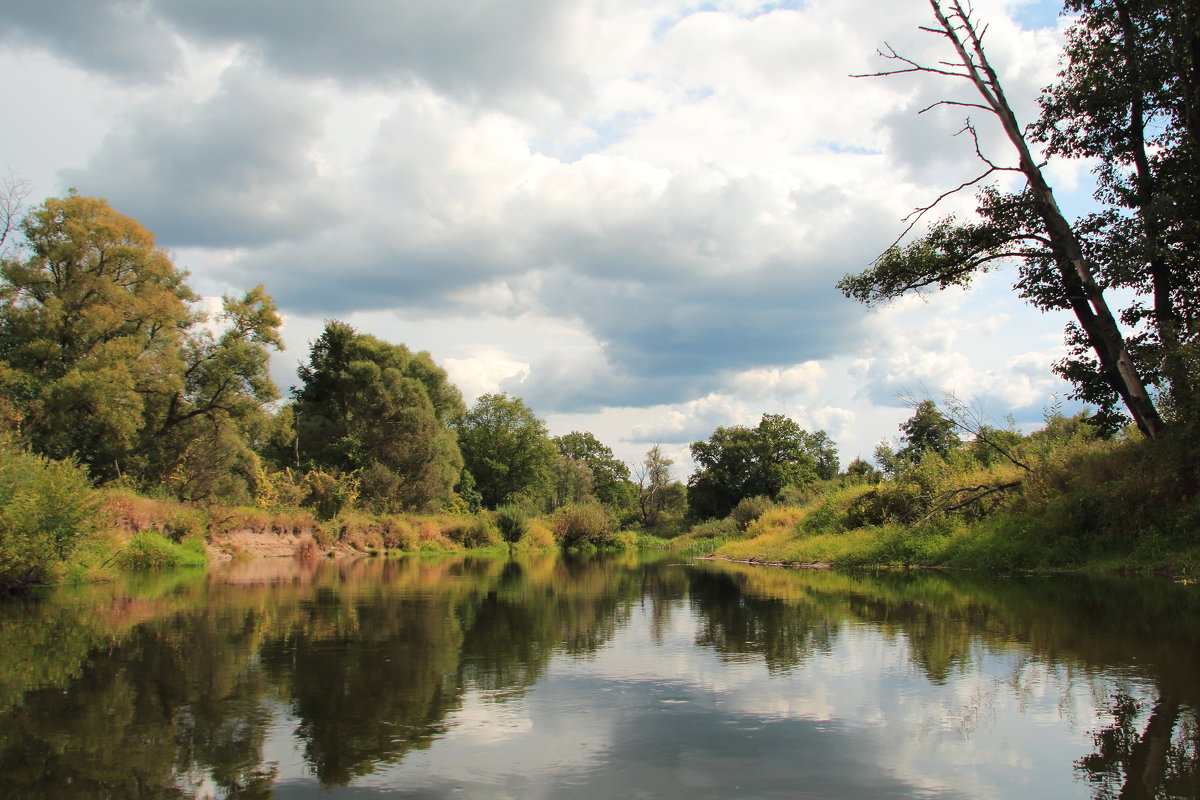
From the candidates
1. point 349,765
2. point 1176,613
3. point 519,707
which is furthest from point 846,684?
point 1176,613

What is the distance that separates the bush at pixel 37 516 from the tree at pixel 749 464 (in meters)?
57.6

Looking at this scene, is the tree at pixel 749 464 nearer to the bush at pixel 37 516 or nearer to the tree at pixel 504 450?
the tree at pixel 504 450

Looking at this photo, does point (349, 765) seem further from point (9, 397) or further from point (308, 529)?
point (308, 529)

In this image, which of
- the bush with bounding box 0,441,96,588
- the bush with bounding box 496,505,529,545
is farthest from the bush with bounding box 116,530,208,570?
the bush with bounding box 496,505,529,545

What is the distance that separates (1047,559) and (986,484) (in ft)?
15.4

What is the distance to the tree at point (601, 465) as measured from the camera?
105312mm

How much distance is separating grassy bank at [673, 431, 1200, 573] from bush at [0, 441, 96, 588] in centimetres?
1846

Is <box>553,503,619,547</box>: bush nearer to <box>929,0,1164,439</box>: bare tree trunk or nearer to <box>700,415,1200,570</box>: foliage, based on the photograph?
<box>700,415,1200,570</box>: foliage

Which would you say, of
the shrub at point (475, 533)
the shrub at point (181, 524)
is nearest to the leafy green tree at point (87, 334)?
the shrub at point (181, 524)

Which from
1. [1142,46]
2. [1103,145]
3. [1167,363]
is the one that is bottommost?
Answer: [1167,363]

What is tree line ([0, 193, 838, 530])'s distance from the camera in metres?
29.5

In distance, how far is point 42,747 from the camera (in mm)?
4773

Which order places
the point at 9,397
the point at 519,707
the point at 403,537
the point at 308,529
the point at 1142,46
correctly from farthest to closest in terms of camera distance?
the point at 403,537
the point at 308,529
the point at 9,397
the point at 1142,46
the point at 519,707

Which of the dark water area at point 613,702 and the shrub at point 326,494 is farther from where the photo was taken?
the shrub at point 326,494
